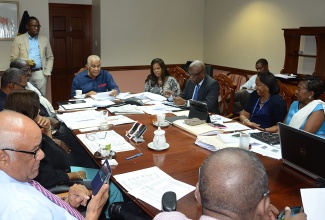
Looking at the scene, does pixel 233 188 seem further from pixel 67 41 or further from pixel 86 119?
pixel 67 41

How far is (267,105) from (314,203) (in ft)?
5.66

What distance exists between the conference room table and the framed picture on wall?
388 cm

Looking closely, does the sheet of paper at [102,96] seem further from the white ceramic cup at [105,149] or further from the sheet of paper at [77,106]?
the white ceramic cup at [105,149]

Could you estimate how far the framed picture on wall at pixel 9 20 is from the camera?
5.23m

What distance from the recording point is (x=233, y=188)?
0.89m

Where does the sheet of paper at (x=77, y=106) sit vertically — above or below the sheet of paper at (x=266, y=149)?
above

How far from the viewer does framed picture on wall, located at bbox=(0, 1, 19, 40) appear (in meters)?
5.23

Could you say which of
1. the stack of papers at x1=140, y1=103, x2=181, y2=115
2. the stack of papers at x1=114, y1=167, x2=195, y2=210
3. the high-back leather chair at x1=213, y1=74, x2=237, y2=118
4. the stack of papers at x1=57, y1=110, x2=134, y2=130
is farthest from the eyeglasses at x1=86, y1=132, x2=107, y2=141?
the high-back leather chair at x1=213, y1=74, x2=237, y2=118

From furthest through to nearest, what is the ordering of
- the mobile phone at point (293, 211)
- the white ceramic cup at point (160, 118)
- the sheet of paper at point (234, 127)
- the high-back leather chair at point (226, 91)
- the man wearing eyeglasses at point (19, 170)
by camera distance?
1. the high-back leather chair at point (226, 91)
2. the white ceramic cup at point (160, 118)
3. the sheet of paper at point (234, 127)
4. the mobile phone at point (293, 211)
5. the man wearing eyeglasses at point (19, 170)

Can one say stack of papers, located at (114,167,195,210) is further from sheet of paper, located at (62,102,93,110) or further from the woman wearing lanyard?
sheet of paper, located at (62,102,93,110)

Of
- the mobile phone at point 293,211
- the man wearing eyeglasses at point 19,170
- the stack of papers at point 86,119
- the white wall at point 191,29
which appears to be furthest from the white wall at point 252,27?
the man wearing eyeglasses at point 19,170

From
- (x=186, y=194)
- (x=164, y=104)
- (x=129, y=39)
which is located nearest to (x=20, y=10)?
(x=129, y=39)

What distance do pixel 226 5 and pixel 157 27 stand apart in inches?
56.1

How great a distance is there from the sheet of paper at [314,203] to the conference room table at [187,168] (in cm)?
7
